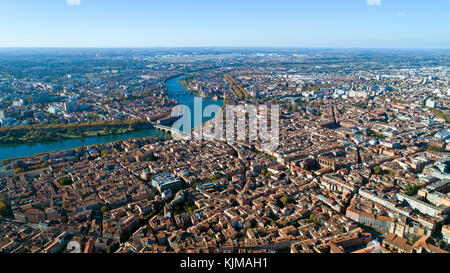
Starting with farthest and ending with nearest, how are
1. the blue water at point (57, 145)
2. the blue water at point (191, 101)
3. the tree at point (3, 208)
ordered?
the blue water at point (191, 101) < the blue water at point (57, 145) < the tree at point (3, 208)

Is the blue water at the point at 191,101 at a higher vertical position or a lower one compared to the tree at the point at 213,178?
higher

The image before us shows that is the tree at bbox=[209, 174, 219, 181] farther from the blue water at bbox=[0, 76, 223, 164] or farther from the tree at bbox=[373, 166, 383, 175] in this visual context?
the blue water at bbox=[0, 76, 223, 164]

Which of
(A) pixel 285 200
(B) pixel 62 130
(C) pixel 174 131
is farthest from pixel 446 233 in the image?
(B) pixel 62 130

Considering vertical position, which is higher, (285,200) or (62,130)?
(62,130)

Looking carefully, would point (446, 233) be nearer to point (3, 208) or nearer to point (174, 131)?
point (3, 208)

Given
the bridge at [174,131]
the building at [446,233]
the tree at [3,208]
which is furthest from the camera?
the bridge at [174,131]

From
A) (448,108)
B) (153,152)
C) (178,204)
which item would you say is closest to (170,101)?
(153,152)

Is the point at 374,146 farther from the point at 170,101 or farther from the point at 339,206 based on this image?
the point at 170,101

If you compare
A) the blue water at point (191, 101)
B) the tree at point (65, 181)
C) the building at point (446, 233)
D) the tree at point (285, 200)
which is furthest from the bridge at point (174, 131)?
the building at point (446, 233)

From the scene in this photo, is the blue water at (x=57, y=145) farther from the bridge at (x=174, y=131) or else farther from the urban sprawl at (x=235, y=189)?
the urban sprawl at (x=235, y=189)

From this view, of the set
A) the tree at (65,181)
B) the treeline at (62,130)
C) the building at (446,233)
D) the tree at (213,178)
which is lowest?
the building at (446,233)

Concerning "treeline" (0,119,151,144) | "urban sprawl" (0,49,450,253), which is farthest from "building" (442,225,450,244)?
"treeline" (0,119,151,144)
